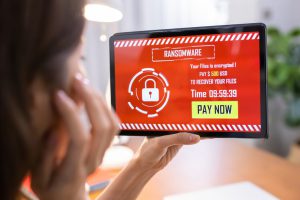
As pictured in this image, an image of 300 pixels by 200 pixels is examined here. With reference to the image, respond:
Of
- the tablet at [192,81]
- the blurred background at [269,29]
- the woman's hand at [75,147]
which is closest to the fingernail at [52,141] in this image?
the woman's hand at [75,147]

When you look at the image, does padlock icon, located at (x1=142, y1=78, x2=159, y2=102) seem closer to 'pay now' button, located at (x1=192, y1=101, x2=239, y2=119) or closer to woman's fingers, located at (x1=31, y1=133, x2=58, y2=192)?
'pay now' button, located at (x1=192, y1=101, x2=239, y2=119)

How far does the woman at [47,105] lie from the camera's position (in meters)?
0.32

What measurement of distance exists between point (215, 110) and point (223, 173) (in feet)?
1.54

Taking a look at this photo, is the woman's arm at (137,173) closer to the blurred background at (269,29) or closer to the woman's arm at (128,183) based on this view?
the woman's arm at (128,183)

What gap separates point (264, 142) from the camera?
94.7 inches

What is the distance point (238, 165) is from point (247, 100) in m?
0.56

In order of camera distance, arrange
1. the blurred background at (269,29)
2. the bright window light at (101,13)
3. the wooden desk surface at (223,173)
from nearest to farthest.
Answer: the wooden desk surface at (223,173)
the bright window light at (101,13)
the blurred background at (269,29)

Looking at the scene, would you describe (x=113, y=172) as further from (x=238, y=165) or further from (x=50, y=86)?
(x=50, y=86)

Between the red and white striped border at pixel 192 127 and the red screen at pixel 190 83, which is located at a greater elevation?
the red screen at pixel 190 83

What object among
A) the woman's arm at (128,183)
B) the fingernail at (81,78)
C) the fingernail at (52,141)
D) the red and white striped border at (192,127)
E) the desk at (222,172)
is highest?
the fingernail at (81,78)

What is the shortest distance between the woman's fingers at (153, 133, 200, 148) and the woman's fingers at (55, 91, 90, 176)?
234 millimetres

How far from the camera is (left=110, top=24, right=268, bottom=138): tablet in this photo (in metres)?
0.58

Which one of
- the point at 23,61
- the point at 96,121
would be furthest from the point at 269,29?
the point at 23,61

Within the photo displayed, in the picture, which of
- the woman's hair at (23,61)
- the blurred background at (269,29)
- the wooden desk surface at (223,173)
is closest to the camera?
the woman's hair at (23,61)
